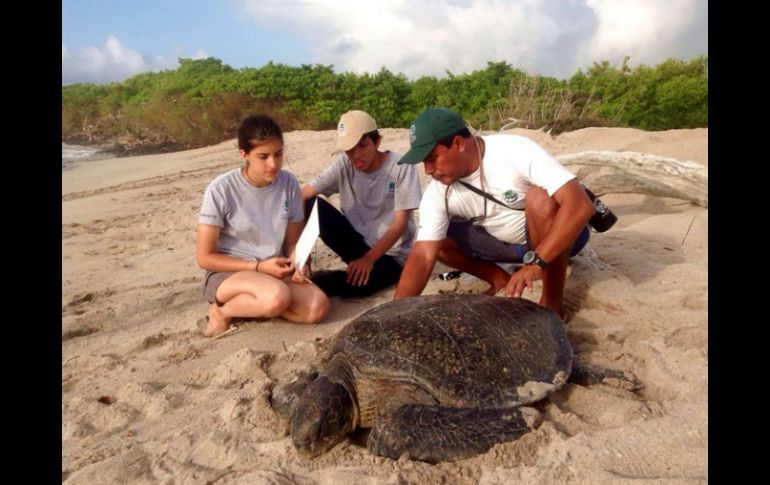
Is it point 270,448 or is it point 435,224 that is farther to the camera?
point 435,224

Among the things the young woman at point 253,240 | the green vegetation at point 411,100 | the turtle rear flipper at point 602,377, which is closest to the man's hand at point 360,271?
the young woman at point 253,240

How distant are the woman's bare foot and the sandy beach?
0.08m

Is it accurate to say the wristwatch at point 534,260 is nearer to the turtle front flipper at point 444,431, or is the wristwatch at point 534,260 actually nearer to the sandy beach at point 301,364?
the sandy beach at point 301,364

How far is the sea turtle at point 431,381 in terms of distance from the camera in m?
1.87

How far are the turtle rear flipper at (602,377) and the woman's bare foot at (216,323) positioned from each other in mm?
1920

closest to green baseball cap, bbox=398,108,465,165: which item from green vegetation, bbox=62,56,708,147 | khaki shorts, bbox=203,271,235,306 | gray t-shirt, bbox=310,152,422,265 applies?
gray t-shirt, bbox=310,152,422,265

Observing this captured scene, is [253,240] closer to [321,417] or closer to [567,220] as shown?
[321,417]

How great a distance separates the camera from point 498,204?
2.94m
